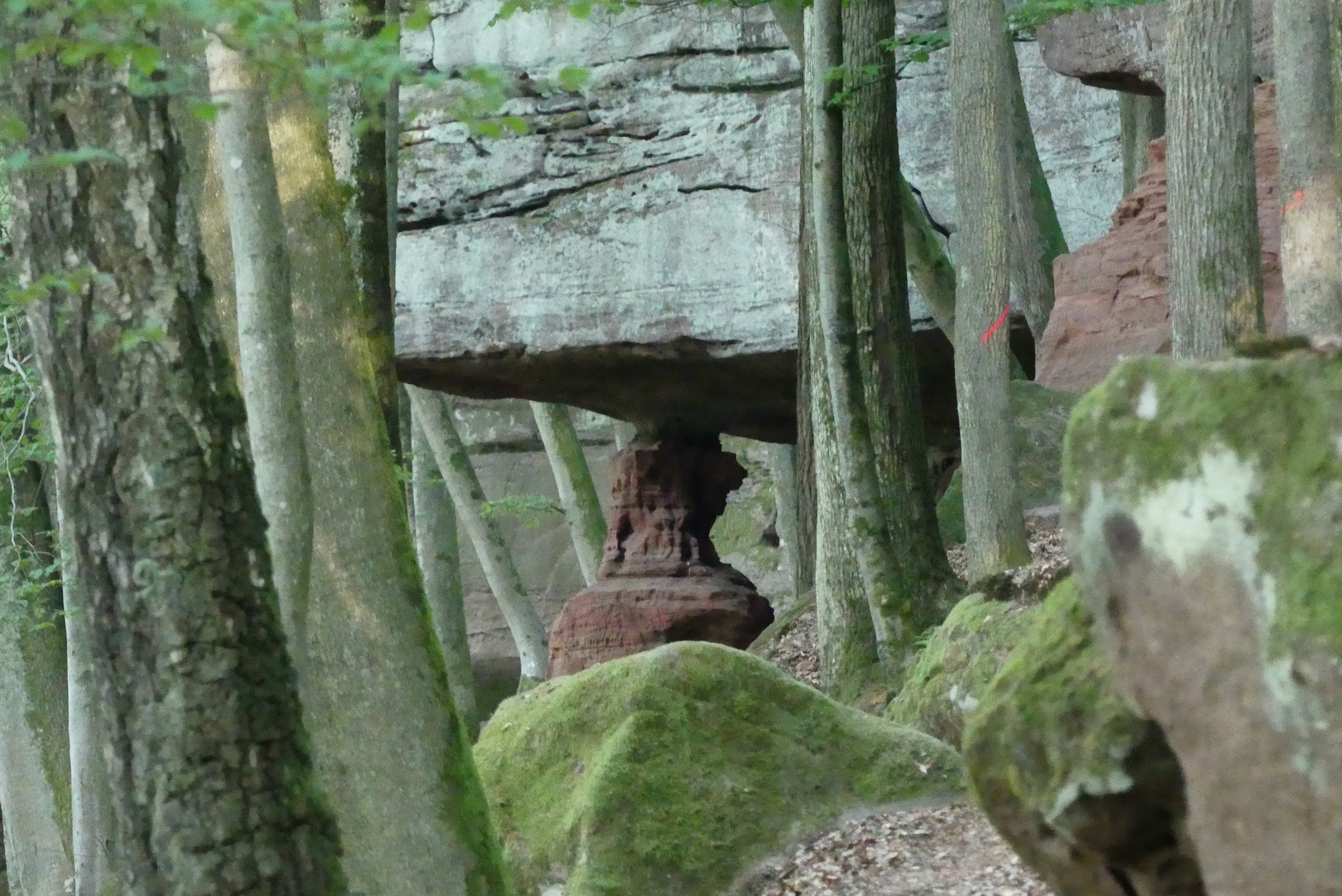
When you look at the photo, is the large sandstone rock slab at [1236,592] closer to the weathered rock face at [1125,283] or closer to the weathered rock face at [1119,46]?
the weathered rock face at [1125,283]

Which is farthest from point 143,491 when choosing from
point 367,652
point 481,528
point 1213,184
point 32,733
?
point 481,528

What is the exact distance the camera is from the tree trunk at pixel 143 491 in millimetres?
3535

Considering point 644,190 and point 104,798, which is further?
point 644,190

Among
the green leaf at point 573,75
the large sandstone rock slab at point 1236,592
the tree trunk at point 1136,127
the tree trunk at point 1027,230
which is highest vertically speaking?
the tree trunk at point 1136,127

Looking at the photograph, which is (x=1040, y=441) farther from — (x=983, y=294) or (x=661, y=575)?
(x=661, y=575)

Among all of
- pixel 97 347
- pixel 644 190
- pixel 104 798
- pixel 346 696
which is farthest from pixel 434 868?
pixel 644 190

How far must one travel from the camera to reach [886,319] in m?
9.99

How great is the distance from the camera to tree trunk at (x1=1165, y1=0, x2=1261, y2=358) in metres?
7.26

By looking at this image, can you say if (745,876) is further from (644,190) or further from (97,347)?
(644,190)

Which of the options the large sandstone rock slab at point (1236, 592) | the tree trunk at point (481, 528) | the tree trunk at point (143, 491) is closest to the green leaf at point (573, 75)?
the large sandstone rock slab at point (1236, 592)

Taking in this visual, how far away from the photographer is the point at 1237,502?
98.3 inches

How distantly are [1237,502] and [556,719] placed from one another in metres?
4.90

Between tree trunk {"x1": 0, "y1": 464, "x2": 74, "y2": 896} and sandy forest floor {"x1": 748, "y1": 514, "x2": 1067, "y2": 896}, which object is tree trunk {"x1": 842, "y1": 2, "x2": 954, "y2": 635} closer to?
sandy forest floor {"x1": 748, "y1": 514, "x2": 1067, "y2": 896}

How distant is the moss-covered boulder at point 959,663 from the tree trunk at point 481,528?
8167mm
